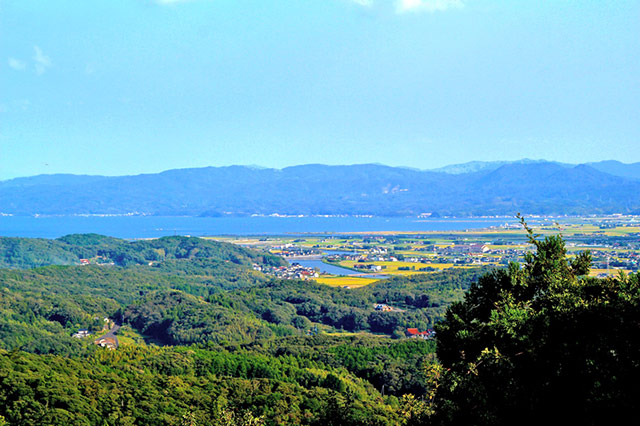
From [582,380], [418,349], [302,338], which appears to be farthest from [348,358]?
[582,380]

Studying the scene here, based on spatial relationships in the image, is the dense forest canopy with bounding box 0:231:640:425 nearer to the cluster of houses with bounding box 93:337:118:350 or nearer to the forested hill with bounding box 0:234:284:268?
the cluster of houses with bounding box 93:337:118:350

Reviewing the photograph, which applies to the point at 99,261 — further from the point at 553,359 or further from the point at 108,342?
the point at 553,359

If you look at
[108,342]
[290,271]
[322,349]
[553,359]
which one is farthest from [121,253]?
[553,359]

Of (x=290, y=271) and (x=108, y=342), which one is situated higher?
(x=290, y=271)

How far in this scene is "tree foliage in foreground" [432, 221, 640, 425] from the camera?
802 centimetres

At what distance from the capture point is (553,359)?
29.6 feet

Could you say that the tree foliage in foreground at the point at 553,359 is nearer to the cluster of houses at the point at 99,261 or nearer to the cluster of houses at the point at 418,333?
the cluster of houses at the point at 418,333

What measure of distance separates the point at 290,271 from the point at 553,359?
67674 mm

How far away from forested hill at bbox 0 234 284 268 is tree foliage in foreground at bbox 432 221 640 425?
77175mm

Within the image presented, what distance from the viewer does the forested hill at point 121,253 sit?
89.1 m

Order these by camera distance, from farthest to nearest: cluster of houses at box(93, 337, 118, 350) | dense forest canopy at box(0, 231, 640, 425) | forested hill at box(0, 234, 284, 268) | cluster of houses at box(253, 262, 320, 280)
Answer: forested hill at box(0, 234, 284, 268) → cluster of houses at box(253, 262, 320, 280) → cluster of houses at box(93, 337, 118, 350) → dense forest canopy at box(0, 231, 640, 425)

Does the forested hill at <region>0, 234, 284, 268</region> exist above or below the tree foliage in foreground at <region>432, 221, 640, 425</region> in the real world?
below

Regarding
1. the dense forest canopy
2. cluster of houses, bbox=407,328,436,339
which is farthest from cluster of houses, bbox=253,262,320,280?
cluster of houses, bbox=407,328,436,339

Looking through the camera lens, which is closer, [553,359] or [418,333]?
[553,359]
